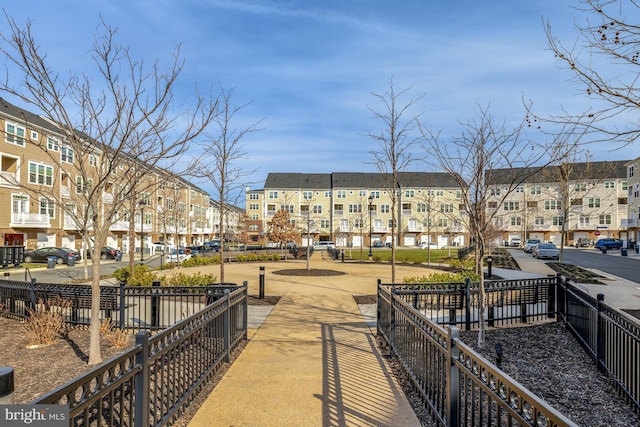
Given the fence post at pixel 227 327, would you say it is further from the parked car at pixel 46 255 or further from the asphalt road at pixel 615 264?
the parked car at pixel 46 255

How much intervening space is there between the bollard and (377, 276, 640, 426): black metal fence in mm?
2962

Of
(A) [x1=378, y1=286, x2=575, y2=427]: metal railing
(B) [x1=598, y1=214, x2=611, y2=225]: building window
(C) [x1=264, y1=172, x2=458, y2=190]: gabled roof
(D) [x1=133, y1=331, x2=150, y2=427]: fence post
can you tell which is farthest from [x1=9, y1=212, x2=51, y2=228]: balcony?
(B) [x1=598, y1=214, x2=611, y2=225]: building window

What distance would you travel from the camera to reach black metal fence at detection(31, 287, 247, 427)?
111 inches

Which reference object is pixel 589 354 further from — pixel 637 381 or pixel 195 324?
pixel 195 324

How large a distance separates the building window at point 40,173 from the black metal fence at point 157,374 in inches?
1513

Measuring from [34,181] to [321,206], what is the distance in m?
50.0

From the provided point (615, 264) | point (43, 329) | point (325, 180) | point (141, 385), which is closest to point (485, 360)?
point (141, 385)

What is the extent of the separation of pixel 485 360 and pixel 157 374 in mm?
3027

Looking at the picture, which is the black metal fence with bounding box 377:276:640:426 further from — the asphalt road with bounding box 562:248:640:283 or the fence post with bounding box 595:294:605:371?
the asphalt road with bounding box 562:248:640:283

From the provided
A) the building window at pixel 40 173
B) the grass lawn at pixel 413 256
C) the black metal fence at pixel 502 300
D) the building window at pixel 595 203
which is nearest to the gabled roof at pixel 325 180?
the building window at pixel 595 203

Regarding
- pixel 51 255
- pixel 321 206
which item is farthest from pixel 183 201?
pixel 51 255

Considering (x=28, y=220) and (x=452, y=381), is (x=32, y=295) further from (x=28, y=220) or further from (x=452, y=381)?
(x=28, y=220)

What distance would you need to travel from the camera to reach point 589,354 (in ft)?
25.0

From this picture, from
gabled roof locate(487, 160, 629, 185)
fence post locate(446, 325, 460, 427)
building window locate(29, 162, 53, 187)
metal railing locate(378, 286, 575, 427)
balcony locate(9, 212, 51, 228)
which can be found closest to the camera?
metal railing locate(378, 286, 575, 427)
